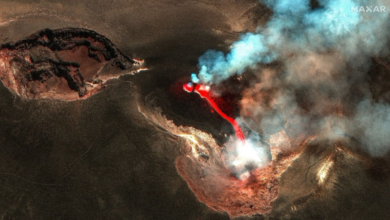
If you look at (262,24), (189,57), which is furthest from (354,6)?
(189,57)

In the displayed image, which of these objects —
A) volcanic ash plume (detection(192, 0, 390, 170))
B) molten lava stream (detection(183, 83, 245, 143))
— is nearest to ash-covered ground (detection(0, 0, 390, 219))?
molten lava stream (detection(183, 83, 245, 143))

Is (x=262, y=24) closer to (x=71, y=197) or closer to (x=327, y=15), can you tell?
(x=327, y=15)

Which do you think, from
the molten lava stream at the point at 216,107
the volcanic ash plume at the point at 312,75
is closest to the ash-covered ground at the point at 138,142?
the molten lava stream at the point at 216,107

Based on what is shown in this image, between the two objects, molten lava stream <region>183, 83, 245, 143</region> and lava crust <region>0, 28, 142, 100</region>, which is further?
molten lava stream <region>183, 83, 245, 143</region>

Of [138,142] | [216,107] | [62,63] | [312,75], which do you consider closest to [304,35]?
[312,75]

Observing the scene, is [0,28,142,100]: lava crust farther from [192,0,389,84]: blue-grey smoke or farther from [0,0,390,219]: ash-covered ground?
[192,0,389,84]: blue-grey smoke

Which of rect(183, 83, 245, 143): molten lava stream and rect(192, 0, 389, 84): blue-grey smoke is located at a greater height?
rect(192, 0, 389, 84): blue-grey smoke
